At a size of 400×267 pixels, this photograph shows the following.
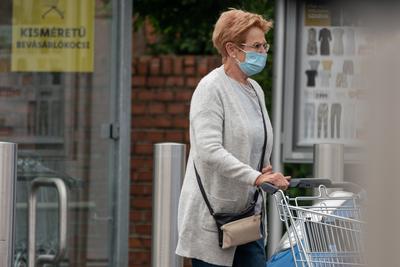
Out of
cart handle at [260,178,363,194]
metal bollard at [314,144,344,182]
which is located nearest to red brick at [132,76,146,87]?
metal bollard at [314,144,344,182]

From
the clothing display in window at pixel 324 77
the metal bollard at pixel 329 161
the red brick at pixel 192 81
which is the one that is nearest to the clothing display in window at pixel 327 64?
the clothing display in window at pixel 324 77

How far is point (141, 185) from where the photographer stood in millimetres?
9328

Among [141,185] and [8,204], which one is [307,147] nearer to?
[141,185]

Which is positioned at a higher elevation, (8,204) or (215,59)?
(215,59)

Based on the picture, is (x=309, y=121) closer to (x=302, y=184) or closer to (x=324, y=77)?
(x=324, y=77)

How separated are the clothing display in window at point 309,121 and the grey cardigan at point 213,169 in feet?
9.89

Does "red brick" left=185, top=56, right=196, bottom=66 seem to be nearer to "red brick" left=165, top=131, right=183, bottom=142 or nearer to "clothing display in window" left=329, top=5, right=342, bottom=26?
"red brick" left=165, top=131, right=183, bottom=142

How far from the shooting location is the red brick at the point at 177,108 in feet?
30.6

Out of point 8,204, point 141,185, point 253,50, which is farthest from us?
point 141,185

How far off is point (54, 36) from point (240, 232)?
358 centimetres

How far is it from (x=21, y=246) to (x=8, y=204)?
1.77m

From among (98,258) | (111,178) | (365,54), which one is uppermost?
(365,54)

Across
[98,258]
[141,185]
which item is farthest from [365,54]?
[141,185]

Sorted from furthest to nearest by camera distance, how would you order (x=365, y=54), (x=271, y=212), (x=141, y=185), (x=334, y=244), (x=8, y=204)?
(x=141, y=185) < (x=271, y=212) < (x=8, y=204) < (x=334, y=244) < (x=365, y=54)
